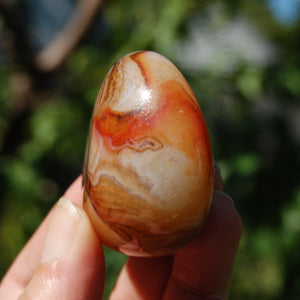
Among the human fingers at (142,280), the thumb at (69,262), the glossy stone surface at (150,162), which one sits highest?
the glossy stone surface at (150,162)

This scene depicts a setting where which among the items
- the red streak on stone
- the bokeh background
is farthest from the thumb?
the bokeh background

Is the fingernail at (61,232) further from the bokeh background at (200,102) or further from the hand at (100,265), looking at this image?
the bokeh background at (200,102)

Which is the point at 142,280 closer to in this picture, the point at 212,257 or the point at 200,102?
→ the point at 212,257

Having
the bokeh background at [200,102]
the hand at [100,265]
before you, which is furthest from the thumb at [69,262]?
the bokeh background at [200,102]

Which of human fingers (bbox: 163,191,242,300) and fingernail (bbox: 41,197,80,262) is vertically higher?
fingernail (bbox: 41,197,80,262)

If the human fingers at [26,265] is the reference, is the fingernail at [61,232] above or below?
above

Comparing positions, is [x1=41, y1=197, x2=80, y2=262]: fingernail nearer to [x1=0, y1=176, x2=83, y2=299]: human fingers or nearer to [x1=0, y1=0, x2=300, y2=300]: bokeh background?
[x1=0, y1=176, x2=83, y2=299]: human fingers
